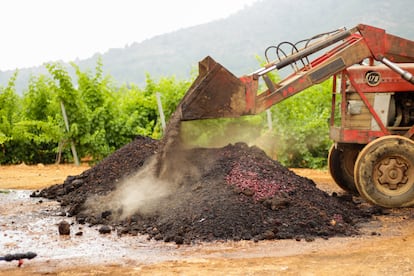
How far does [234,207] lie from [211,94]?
61.7 inches

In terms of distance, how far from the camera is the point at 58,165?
48.6ft

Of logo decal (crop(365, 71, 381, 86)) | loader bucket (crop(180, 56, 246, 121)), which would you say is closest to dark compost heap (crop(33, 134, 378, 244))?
loader bucket (crop(180, 56, 246, 121))

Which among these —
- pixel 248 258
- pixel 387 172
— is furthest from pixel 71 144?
pixel 248 258

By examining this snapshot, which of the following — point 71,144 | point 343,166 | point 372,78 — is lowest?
point 343,166

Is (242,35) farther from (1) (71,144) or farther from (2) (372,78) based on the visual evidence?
(2) (372,78)

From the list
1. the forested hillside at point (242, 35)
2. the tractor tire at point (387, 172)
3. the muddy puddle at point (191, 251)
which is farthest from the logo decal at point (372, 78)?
the forested hillside at point (242, 35)

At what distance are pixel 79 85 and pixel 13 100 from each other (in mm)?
2204

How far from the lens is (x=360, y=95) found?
8594 mm

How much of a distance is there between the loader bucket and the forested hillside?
1935 inches

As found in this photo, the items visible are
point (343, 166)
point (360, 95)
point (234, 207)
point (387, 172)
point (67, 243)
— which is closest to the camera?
point (67, 243)

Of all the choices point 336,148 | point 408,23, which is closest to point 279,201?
point 336,148

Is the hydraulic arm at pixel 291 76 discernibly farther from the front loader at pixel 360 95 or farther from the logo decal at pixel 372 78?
the logo decal at pixel 372 78

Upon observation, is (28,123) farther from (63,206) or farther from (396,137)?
(396,137)

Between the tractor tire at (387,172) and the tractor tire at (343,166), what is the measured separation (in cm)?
150
